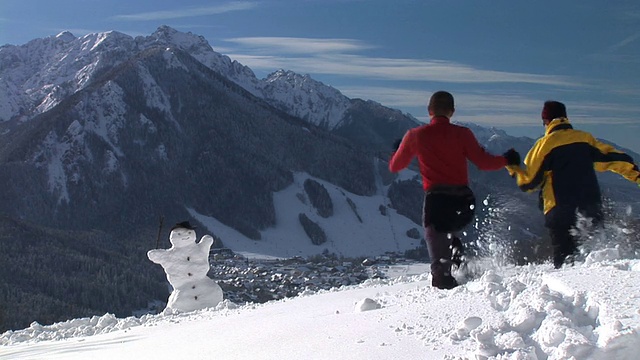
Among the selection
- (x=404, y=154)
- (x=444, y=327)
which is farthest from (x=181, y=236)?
(x=444, y=327)

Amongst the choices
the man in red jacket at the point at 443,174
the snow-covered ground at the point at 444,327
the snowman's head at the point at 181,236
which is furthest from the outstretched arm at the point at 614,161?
the snowman's head at the point at 181,236

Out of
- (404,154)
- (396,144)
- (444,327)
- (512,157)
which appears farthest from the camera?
(512,157)

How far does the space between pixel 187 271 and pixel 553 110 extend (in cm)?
769

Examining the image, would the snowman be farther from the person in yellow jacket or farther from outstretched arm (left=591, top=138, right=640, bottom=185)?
outstretched arm (left=591, top=138, right=640, bottom=185)

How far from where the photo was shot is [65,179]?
7648 inches

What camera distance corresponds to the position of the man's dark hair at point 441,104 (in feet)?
22.2

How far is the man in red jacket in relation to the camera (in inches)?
258

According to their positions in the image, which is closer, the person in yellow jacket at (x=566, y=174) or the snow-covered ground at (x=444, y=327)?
the snow-covered ground at (x=444, y=327)

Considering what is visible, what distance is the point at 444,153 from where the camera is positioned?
655cm

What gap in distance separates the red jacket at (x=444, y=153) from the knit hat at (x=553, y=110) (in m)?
1.41

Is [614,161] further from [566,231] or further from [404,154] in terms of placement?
[404,154]

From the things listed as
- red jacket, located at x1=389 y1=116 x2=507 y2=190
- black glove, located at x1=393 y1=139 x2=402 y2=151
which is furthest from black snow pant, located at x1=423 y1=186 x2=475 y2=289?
black glove, located at x1=393 y1=139 x2=402 y2=151

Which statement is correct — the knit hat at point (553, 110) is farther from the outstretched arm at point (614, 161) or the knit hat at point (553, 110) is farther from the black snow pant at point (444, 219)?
the black snow pant at point (444, 219)

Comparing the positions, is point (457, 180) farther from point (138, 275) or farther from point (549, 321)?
point (138, 275)
